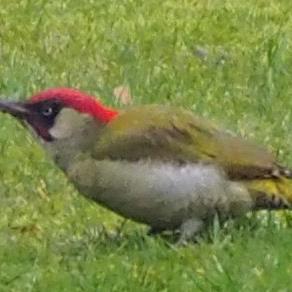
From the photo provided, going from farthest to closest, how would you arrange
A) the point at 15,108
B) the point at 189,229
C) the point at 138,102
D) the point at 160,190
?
1. the point at 138,102
2. the point at 15,108
3. the point at 189,229
4. the point at 160,190

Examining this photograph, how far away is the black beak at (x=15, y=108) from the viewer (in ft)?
24.1

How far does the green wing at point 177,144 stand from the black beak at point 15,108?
350 mm

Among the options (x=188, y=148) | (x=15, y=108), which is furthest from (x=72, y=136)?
(x=188, y=148)

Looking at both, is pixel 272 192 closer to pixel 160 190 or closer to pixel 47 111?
pixel 160 190

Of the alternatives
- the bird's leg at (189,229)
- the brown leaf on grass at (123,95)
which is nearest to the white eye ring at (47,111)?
the bird's leg at (189,229)

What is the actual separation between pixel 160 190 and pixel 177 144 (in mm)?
257

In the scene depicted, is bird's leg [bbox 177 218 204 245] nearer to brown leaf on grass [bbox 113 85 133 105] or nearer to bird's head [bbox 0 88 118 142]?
bird's head [bbox 0 88 118 142]

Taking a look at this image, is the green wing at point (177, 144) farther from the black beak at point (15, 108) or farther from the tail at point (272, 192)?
the black beak at point (15, 108)

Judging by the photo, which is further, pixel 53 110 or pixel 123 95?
pixel 123 95

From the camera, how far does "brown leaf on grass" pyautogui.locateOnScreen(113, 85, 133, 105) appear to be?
30.5 feet

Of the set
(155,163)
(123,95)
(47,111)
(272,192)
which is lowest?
Answer: (123,95)

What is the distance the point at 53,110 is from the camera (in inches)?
287

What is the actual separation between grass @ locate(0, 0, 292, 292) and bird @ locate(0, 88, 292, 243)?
4.8 inches

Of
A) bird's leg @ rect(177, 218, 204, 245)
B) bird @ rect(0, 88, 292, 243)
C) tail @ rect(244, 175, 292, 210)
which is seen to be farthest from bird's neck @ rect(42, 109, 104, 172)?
tail @ rect(244, 175, 292, 210)
